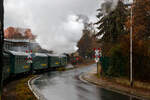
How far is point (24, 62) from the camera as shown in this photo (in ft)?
69.9

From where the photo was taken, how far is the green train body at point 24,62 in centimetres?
1573

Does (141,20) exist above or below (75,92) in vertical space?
above

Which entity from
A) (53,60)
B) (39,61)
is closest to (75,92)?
(39,61)

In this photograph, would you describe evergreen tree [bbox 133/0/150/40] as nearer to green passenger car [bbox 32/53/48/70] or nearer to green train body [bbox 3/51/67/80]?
green train body [bbox 3/51/67/80]

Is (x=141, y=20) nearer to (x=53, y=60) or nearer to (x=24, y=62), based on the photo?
(x=24, y=62)

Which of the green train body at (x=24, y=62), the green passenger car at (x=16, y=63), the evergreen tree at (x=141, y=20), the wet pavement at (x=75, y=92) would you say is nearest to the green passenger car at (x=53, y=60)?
the green train body at (x=24, y=62)

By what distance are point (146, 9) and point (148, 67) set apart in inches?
176

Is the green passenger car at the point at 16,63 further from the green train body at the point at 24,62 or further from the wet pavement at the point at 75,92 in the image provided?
the wet pavement at the point at 75,92

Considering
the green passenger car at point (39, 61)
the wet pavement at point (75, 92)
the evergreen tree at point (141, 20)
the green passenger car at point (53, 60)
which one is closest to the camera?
the wet pavement at point (75, 92)

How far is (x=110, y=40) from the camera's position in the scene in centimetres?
2134

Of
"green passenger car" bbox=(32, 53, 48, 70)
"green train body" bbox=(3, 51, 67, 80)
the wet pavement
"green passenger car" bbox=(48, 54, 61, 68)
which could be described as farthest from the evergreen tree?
"green passenger car" bbox=(48, 54, 61, 68)

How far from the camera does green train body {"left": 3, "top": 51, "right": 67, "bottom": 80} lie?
15.7 metres

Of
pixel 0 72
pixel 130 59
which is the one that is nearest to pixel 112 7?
pixel 130 59

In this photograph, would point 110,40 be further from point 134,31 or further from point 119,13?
point 134,31
